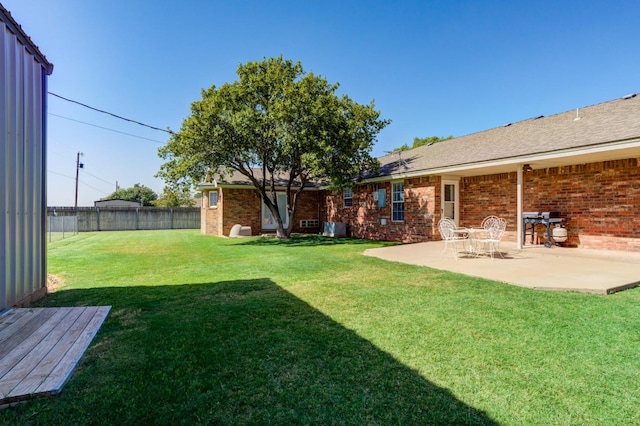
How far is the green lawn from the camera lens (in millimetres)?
2213

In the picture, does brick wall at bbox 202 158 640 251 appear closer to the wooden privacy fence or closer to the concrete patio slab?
the concrete patio slab

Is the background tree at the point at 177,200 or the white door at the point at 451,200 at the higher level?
the background tree at the point at 177,200

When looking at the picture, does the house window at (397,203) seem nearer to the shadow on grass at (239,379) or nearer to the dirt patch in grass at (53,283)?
the shadow on grass at (239,379)

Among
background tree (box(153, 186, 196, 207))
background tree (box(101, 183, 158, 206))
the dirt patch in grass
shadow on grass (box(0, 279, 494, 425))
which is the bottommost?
the dirt patch in grass

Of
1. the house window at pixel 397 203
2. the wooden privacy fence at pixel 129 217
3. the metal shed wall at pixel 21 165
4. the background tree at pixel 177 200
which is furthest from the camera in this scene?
the background tree at pixel 177 200

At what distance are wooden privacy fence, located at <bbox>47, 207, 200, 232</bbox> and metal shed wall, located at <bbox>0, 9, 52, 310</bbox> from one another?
22.3 metres

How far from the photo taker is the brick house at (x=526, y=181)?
853 centimetres

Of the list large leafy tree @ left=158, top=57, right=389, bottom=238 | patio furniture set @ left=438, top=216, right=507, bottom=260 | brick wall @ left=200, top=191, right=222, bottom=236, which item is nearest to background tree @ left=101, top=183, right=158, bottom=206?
brick wall @ left=200, top=191, right=222, bottom=236

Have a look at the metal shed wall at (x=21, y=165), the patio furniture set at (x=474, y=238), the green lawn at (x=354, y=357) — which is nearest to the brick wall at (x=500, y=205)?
the patio furniture set at (x=474, y=238)

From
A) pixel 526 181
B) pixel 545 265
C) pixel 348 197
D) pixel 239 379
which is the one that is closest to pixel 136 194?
pixel 348 197

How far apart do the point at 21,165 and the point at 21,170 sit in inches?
2.7

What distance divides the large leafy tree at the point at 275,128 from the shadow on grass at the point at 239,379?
370 inches

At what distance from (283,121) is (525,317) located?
1081 cm

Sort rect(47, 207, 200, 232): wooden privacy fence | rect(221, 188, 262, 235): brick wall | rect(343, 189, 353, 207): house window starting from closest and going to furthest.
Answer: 1. rect(343, 189, 353, 207): house window
2. rect(221, 188, 262, 235): brick wall
3. rect(47, 207, 200, 232): wooden privacy fence
